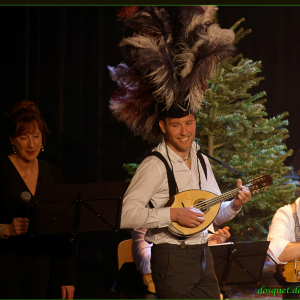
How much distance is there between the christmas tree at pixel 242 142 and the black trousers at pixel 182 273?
6.24 ft

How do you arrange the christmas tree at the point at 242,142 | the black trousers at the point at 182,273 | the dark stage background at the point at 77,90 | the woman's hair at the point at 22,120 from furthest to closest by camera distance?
1. the dark stage background at the point at 77,90
2. the christmas tree at the point at 242,142
3. the woman's hair at the point at 22,120
4. the black trousers at the point at 182,273

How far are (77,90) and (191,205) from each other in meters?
2.83

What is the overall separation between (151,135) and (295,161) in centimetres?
360

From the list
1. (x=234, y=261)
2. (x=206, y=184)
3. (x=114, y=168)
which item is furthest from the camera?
(x=114, y=168)

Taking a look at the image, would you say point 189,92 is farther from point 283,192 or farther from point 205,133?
point 283,192

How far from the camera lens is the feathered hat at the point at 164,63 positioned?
2711 millimetres

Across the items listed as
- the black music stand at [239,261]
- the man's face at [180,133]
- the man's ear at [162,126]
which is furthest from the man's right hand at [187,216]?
the black music stand at [239,261]

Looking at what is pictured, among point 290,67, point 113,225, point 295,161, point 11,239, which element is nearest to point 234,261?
point 113,225

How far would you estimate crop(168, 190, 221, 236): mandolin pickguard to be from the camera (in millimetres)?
2447

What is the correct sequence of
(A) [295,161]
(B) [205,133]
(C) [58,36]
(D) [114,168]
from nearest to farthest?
(B) [205,133] → (C) [58,36] → (D) [114,168] → (A) [295,161]

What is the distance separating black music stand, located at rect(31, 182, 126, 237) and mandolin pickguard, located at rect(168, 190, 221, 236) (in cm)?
39

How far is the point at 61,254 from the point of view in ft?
9.22

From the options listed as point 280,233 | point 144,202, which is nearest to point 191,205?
point 144,202

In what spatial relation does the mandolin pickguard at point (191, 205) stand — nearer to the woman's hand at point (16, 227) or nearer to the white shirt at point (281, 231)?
the white shirt at point (281, 231)
